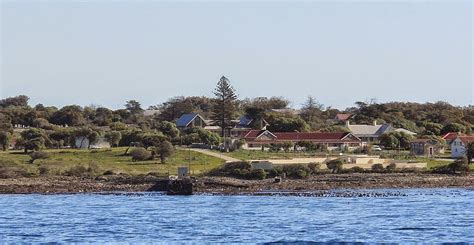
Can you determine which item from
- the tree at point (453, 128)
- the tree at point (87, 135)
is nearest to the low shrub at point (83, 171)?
the tree at point (87, 135)

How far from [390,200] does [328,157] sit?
33317mm

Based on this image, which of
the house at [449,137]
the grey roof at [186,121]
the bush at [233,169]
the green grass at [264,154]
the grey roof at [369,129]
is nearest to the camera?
the bush at [233,169]

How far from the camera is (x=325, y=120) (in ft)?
561

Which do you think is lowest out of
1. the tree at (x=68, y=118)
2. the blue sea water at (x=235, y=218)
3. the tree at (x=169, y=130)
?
the blue sea water at (x=235, y=218)

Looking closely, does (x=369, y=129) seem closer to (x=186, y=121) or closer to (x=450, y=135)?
(x=450, y=135)

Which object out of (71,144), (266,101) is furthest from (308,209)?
(266,101)

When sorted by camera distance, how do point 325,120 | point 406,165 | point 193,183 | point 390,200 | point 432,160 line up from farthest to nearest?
point 325,120
point 432,160
point 406,165
point 193,183
point 390,200

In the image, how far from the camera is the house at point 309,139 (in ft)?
398

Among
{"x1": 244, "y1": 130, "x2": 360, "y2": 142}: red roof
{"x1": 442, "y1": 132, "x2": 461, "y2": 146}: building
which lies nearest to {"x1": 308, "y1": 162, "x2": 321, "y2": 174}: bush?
{"x1": 244, "y1": 130, "x2": 360, "y2": 142}: red roof

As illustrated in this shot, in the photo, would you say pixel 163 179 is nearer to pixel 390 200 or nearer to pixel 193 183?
pixel 193 183

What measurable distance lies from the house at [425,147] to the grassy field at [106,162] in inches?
968

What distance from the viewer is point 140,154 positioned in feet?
333

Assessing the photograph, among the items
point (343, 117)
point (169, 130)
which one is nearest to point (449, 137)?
point (169, 130)

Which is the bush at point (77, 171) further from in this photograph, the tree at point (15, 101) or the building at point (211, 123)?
the tree at point (15, 101)
